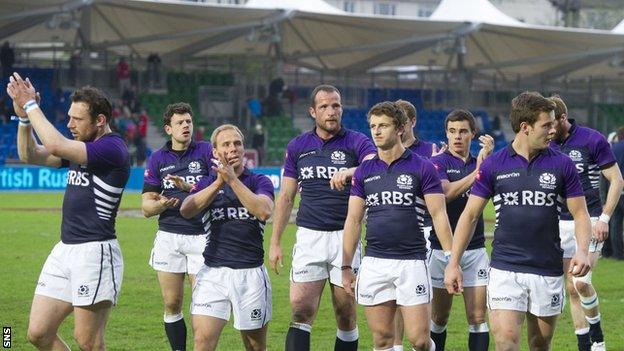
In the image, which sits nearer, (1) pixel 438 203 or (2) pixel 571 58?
(1) pixel 438 203

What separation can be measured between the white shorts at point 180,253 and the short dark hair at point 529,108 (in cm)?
381

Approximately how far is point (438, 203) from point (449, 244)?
331 mm

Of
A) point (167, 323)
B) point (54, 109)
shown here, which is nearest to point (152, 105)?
point (54, 109)

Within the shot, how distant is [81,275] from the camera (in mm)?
9086

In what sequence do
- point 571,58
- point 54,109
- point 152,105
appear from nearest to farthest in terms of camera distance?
point 54,109
point 152,105
point 571,58

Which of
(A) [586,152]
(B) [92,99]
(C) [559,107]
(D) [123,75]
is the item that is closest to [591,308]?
(A) [586,152]

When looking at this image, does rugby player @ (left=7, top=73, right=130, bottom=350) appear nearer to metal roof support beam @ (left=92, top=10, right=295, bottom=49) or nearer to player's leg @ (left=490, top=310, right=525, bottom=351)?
player's leg @ (left=490, top=310, right=525, bottom=351)

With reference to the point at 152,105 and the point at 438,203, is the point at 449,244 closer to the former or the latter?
the point at 438,203

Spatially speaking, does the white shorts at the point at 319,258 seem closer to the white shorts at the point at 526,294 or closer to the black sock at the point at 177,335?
the black sock at the point at 177,335

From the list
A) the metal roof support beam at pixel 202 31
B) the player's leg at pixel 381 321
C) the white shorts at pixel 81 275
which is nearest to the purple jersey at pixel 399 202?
the player's leg at pixel 381 321

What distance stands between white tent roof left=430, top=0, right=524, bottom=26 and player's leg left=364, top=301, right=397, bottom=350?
40485 mm

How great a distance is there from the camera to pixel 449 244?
9.42 meters

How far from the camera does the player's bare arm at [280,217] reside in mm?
10453

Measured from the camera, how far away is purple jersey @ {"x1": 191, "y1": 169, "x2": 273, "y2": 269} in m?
9.49
